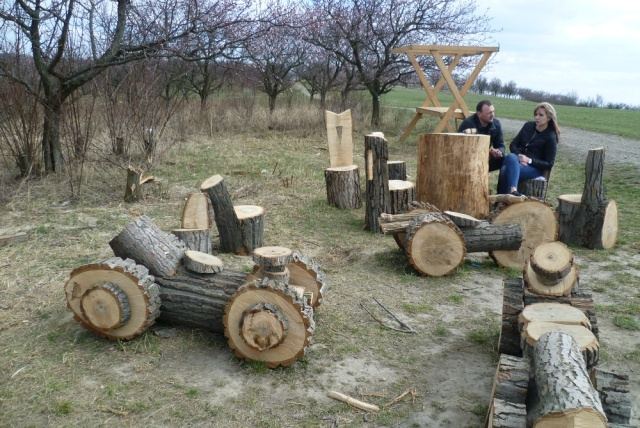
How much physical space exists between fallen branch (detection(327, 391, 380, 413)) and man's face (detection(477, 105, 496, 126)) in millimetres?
4736

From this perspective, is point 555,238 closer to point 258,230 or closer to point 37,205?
point 258,230

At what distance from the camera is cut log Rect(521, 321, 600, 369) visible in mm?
2557

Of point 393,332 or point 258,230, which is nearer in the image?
point 393,332

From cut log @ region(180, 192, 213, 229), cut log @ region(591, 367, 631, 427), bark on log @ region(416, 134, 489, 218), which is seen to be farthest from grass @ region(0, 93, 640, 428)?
bark on log @ region(416, 134, 489, 218)

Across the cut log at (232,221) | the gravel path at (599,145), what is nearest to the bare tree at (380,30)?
the gravel path at (599,145)

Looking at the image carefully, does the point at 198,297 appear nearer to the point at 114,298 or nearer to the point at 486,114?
the point at 114,298

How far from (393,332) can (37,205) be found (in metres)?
5.18

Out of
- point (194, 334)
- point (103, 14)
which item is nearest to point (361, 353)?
point (194, 334)

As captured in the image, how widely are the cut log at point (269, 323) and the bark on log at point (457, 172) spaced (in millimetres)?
3179

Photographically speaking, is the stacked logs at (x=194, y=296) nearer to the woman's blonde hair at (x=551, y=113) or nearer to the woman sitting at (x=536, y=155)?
the woman sitting at (x=536, y=155)

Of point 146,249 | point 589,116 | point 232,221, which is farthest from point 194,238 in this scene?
point 589,116

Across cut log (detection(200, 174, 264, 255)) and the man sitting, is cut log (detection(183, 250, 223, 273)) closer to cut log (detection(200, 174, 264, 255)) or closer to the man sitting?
cut log (detection(200, 174, 264, 255))

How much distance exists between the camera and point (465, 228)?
488 centimetres

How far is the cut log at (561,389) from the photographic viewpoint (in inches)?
75.0
